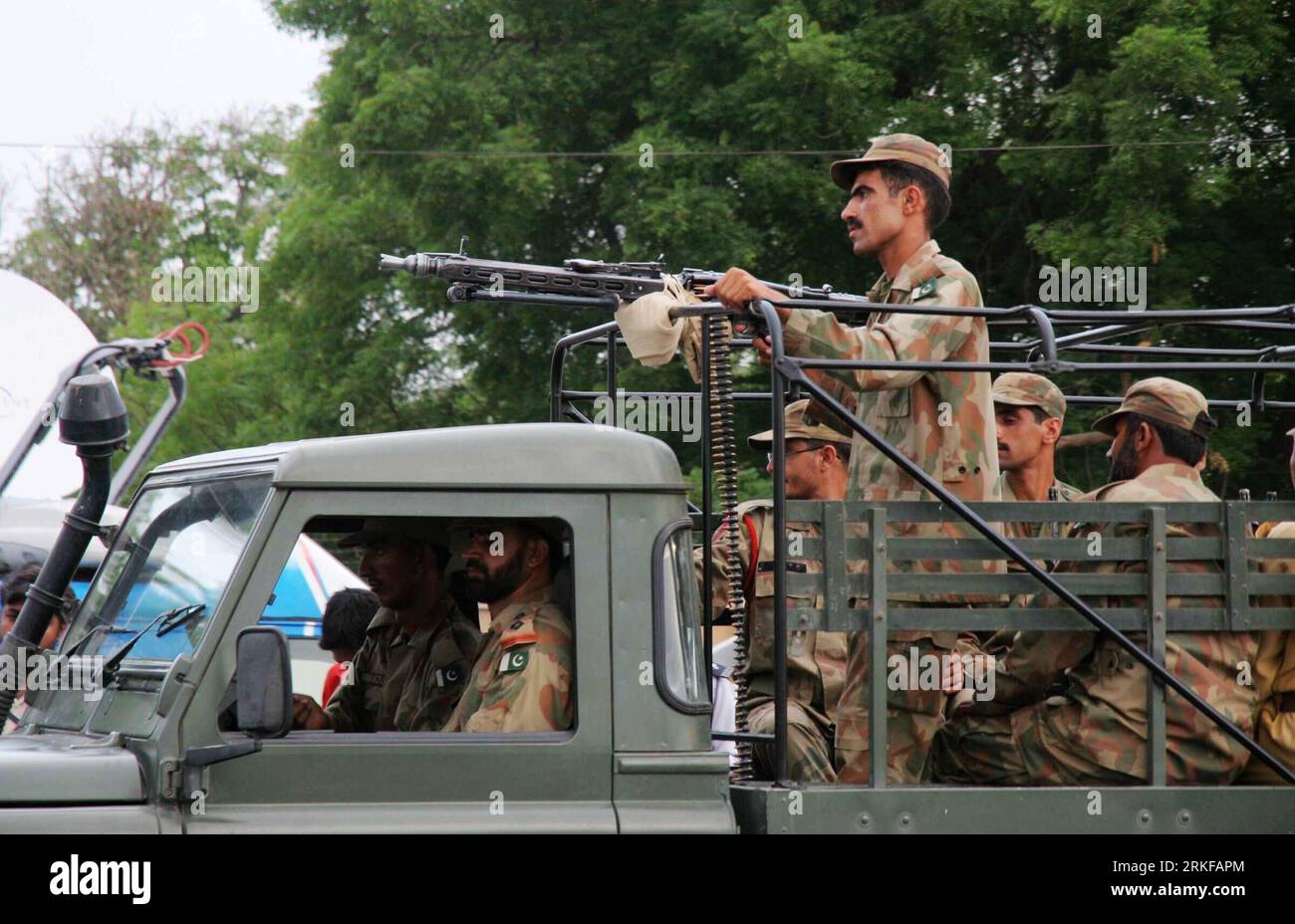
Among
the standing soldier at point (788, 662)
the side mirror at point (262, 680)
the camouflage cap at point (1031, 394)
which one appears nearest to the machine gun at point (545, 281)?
the standing soldier at point (788, 662)

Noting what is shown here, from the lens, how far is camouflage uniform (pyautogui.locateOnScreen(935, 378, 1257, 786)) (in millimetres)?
4043

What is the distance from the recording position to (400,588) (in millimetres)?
4516

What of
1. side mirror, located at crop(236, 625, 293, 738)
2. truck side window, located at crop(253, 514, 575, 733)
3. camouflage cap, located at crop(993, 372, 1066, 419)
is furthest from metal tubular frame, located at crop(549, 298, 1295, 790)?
camouflage cap, located at crop(993, 372, 1066, 419)

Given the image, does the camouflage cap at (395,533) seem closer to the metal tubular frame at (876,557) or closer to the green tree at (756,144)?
the metal tubular frame at (876,557)

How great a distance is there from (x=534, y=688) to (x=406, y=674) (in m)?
0.94

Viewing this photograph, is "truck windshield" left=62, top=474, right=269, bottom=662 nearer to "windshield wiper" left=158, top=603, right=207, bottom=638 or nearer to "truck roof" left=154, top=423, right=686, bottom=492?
"windshield wiper" left=158, top=603, right=207, bottom=638

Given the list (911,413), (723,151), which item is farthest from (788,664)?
(723,151)

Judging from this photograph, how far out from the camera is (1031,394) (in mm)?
6195

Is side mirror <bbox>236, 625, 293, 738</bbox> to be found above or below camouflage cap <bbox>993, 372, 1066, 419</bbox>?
below

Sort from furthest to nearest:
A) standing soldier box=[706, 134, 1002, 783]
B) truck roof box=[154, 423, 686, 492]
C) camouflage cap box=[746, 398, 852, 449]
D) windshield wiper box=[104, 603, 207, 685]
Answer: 1. camouflage cap box=[746, 398, 852, 449]
2. standing soldier box=[706, 134, 1002, 783]
3. windshield wiper box=[104, 603, 207, 685]
4. truck roof box=[154, 423, 686, 492]

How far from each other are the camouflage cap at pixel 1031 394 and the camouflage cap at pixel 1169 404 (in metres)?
1.39

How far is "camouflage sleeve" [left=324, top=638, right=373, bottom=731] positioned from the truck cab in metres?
0.93

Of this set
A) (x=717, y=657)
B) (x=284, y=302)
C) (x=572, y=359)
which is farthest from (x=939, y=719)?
(x=284, y=302)

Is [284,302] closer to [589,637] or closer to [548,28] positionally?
[548,28]
